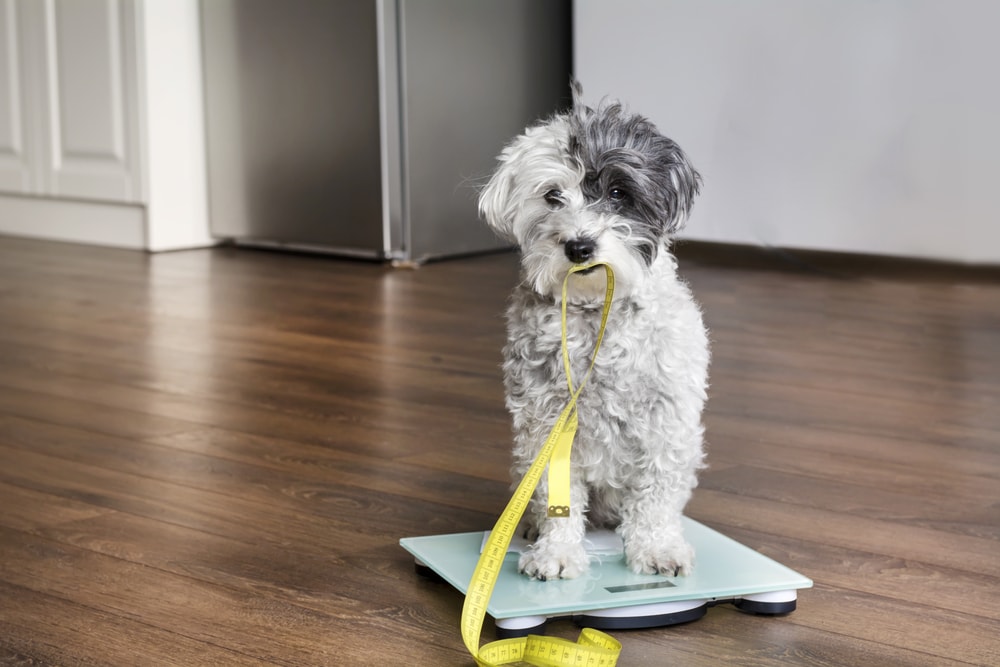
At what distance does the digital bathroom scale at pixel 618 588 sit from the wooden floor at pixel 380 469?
0.09ft

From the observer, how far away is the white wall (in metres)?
4.12

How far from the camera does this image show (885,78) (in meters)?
4.24

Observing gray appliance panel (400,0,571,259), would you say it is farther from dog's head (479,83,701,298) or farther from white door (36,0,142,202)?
dog's head (479,83,701,298)

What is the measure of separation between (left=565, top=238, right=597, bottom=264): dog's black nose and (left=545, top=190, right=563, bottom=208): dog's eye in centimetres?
7

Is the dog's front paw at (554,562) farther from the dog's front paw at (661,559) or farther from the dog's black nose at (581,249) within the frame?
the dog's black nose at (581,249)

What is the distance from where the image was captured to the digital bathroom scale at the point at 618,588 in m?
1.42

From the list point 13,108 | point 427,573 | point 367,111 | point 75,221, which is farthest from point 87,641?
point 13,108

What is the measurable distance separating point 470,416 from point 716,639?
3.66 ft

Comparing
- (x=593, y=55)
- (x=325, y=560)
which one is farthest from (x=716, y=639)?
(x=593, y=55)

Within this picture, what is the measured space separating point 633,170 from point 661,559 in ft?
1.55

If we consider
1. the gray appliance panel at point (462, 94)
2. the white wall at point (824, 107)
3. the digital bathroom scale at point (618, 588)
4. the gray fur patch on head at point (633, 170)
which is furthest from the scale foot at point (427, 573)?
the white wall at point (824, 107)

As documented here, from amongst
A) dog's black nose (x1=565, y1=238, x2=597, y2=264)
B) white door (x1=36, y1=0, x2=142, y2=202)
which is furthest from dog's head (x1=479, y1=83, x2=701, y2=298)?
white door (x1=36, y1=0, x2=142, y2=202)

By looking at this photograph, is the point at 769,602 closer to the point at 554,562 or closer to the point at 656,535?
the point at 656,535

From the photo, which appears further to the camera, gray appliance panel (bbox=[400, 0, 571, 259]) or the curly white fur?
gray appliance panel (bbox=[400, 0, 571, 259])
